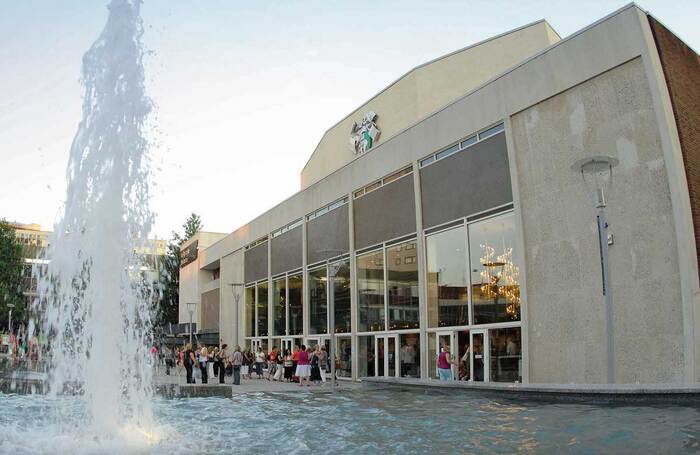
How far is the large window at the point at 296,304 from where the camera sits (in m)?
33.5

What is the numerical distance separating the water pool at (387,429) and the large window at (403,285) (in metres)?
8.94

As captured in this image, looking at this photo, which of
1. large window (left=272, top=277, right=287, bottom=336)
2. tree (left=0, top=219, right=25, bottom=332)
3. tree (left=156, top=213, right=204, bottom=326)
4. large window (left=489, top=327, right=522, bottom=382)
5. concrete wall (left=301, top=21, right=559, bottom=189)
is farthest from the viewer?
tree (left=156, top=213, right=204, bottom=326)

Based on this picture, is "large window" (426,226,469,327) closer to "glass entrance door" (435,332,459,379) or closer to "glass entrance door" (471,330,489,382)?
"glass entrance door" (435,332,459,379)

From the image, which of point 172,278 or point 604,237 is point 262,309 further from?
point 172,278

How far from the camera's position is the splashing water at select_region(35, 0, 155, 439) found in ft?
29.7

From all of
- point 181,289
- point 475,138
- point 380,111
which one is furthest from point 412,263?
point 181,289

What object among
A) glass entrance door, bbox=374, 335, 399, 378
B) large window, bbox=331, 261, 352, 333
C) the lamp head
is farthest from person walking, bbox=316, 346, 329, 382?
the lamp head

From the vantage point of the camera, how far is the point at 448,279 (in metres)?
21.7

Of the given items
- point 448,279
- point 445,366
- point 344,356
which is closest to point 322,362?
point 344,356

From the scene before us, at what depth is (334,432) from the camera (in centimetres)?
1017

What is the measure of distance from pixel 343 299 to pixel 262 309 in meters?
12.5

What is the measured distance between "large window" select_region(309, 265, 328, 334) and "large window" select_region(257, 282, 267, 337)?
7586mm

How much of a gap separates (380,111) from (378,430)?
22103 millimetres

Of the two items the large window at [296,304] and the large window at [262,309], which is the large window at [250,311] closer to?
the large window at [262,309]
